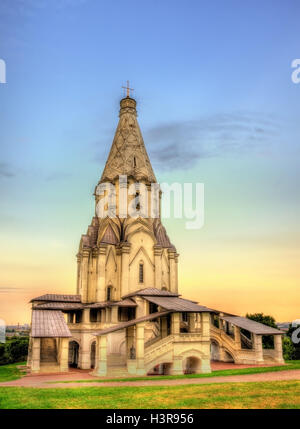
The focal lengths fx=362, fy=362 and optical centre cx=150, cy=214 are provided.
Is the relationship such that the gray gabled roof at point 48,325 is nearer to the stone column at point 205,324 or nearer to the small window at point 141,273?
the small window at point 141,273

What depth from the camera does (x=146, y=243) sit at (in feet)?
124

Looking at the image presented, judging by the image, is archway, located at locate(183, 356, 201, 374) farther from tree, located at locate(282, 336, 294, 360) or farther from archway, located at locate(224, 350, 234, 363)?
tree, located at locate(282, 336, 294, 360)

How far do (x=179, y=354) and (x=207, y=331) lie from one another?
2.89 meters

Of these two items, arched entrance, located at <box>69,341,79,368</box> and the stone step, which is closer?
the stone step

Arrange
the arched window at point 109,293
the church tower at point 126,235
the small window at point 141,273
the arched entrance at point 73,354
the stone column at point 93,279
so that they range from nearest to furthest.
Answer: the arched entrance at point 73,354 → the arched window at point 109,293 → the church tower at point 126,235 → the stone column at point 93,279 → the small window at point 141,273

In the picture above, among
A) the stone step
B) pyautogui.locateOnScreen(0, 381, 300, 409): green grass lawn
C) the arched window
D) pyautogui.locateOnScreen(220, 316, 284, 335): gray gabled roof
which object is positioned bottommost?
the stone step

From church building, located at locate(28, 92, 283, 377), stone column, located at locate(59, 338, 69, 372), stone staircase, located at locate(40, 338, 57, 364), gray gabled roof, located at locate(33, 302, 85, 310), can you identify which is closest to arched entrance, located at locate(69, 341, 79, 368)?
church building, located at locate(28, 92, 283, 377)

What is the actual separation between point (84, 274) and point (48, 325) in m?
8.09

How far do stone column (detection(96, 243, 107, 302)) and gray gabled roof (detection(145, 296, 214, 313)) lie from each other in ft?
19.6

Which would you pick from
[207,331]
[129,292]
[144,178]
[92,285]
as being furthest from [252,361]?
[144,178]

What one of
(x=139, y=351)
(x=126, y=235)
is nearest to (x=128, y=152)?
(x=126, y=235)

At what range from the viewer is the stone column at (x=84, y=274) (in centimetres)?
3597

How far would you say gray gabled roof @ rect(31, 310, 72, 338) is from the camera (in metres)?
27.6

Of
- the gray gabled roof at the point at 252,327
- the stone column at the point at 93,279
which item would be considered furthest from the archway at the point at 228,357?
the stone column at the point at 93,279
